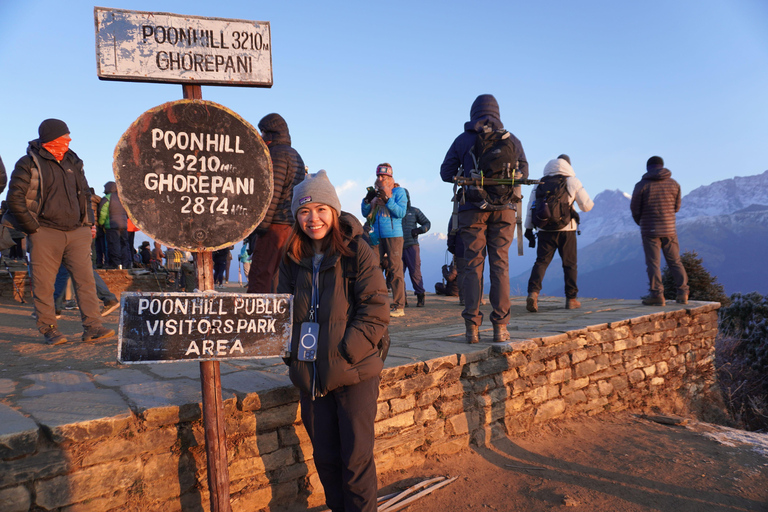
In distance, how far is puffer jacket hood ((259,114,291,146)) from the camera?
424 centimetres

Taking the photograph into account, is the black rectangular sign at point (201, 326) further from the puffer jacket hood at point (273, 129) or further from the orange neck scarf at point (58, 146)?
the orange neck scarf at point (58, 146)

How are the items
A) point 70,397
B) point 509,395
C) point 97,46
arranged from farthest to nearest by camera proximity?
point 509,395 < point 70,397 < point 97,46

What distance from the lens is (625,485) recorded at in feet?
10.9

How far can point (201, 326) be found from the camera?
1.87 m

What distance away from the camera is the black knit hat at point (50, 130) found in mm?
3895

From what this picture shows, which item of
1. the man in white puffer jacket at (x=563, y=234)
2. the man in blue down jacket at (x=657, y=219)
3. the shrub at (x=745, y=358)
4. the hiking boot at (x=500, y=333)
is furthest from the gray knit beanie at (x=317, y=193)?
the shrub at (x=745, y=358)

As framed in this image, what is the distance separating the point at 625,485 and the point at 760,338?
8.11m

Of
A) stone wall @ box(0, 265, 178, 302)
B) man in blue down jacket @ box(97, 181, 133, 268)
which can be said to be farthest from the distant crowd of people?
man in blue down jacket @ box(97, 181, 133, 268)

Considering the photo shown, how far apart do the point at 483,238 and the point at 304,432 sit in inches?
84.6

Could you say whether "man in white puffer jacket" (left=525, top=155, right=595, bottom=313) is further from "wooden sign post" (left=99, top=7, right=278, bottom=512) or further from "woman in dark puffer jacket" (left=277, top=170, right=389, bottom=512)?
"wooden sign post" (left=99, top=7, right=278, bottom=512)

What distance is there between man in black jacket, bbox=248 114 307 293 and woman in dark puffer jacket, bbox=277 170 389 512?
5.73ft

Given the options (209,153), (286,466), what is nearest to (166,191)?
(209,153)

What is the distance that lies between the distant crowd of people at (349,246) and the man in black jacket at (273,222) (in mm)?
12

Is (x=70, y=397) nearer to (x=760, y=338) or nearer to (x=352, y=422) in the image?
(x=352, y=422)
